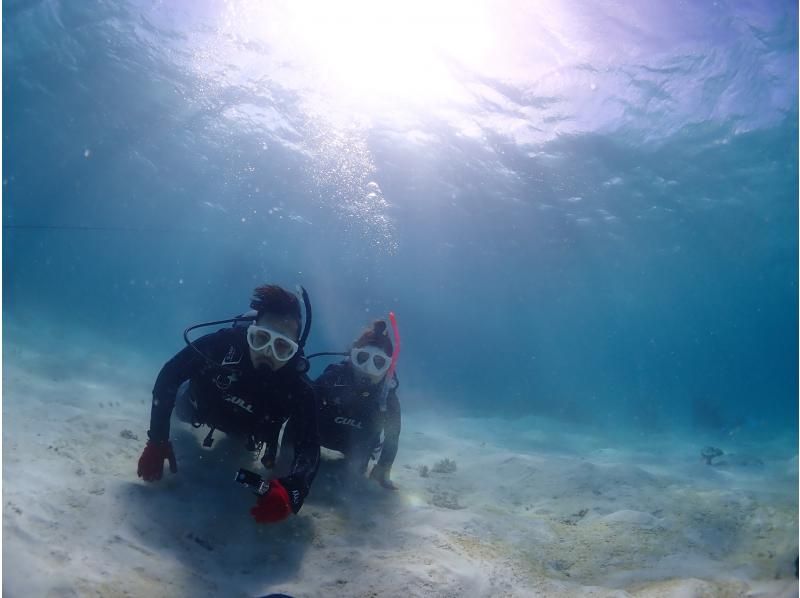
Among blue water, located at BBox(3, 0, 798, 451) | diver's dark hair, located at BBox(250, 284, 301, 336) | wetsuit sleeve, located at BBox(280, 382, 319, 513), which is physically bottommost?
wetsuit sleeve, located at BBox(280, 382, 319, 513)

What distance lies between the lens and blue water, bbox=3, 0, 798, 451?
1525cm

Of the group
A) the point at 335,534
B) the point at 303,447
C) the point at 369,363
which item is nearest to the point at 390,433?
the point at 369,363

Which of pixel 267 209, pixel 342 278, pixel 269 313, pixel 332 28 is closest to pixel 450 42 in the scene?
pixel 332 28

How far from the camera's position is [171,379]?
192 inches

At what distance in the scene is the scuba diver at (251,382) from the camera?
465 centimetres

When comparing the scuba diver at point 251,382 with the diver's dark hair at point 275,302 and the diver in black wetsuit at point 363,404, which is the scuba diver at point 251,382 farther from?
the diver in black wetsuit at point 363,404

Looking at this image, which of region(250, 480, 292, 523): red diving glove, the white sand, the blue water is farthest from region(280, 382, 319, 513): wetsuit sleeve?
the blue water

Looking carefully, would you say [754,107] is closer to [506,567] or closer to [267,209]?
[506,567]

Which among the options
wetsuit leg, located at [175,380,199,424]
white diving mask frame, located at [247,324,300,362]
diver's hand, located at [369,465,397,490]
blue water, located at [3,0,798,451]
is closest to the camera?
white diving mask frame, located at [247,324,300,362]

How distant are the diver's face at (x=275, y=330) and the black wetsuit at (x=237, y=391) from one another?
0.27 feet

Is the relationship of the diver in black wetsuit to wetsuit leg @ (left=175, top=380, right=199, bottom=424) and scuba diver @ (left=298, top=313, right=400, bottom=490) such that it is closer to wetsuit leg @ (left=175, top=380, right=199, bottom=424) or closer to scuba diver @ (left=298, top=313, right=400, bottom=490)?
scuba diver @ (left=298, top=313, right=400, bottom=490)

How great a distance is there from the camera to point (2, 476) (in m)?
4.02

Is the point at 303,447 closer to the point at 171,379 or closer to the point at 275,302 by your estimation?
the point at 275,302

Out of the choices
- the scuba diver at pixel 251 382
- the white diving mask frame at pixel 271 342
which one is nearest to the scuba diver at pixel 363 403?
the scuba diver at pixel 251 382
